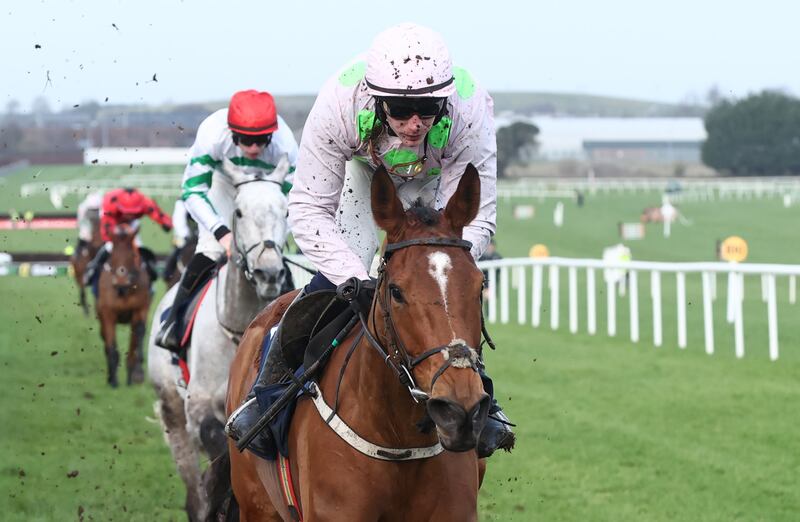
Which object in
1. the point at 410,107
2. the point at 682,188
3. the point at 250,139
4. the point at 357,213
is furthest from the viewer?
the point at 682,188

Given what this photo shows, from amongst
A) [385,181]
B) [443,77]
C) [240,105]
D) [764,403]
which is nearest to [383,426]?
[385,181]

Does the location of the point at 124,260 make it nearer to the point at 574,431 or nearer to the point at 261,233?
the point at 574,431

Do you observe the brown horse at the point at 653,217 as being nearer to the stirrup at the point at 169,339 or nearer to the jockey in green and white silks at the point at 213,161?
the jockey in green and white silks at the point at 213,161

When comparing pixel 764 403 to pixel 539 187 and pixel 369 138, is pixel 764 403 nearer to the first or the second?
pixel 369 138

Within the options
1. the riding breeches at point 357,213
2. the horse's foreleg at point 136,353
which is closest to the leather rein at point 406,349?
the riding breeches at point 357,213

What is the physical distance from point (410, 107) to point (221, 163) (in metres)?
3.44

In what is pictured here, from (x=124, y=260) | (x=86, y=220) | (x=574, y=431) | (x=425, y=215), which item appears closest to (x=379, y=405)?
(x=425, y=215)

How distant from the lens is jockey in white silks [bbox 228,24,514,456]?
388 centimetres

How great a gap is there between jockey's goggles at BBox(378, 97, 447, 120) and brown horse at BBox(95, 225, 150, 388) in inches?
376

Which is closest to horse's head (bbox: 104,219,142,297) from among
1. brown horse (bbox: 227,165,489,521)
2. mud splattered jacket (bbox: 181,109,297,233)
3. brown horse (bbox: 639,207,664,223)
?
mud splattered jacket (bbox: 181,109,297,233)

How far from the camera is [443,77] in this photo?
153 inches

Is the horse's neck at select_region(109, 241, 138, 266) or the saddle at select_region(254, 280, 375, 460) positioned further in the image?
the horse's neck at select_region(109, 241, 138, 266)

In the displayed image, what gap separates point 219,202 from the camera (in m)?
7.41

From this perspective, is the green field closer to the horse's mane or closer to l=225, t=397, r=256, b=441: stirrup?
l=225, t=397, r=256, b=441: stirrup
